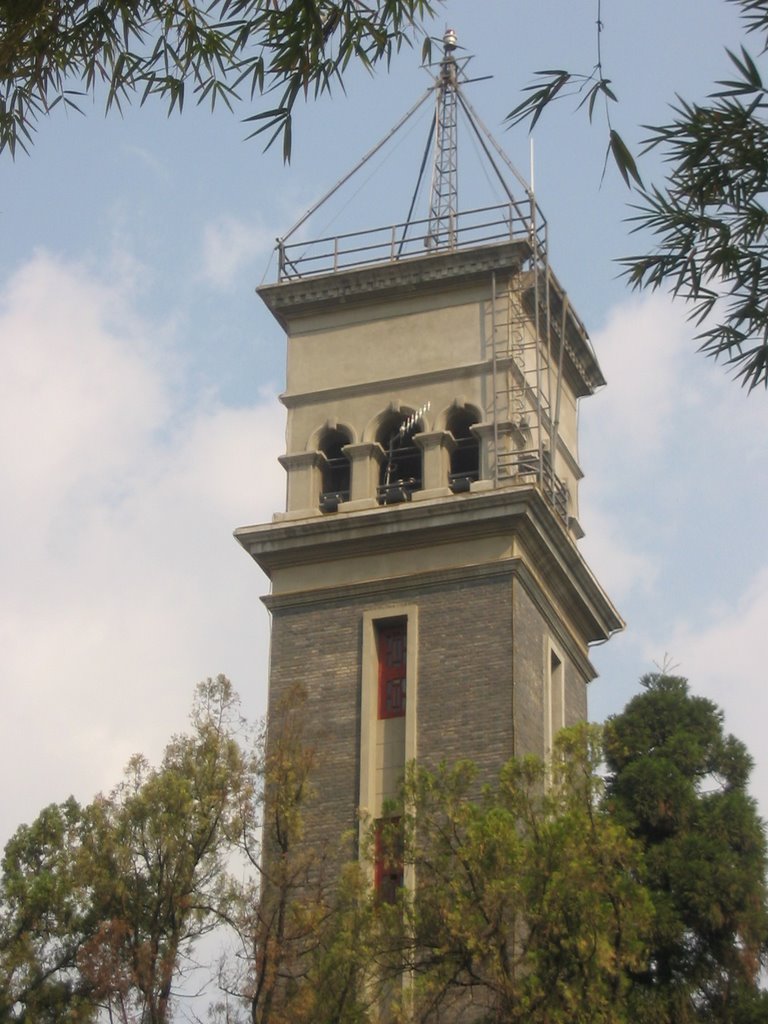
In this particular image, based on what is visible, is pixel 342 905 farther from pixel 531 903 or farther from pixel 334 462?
pixel 334 462

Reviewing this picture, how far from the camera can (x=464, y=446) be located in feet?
130

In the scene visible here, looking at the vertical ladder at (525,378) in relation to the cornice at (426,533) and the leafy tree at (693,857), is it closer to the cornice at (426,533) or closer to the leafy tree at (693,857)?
the cornice at (426,533)

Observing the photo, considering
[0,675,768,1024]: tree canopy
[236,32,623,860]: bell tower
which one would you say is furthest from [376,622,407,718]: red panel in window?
[0,675,768,1024]: tree canopy

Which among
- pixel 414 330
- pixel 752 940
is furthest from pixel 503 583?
pixel 752 940

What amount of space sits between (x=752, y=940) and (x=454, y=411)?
476 inches

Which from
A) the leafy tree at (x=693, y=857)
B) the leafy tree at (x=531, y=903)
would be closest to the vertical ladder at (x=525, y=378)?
the leafy tree at (x=693, y=857)

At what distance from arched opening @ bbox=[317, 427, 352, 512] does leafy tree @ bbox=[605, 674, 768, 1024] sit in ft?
28.8

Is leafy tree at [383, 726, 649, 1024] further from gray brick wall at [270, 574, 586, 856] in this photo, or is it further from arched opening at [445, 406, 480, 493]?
arched opening at [445, 406, 480, 493]

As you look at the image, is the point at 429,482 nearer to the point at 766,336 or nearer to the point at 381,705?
the point at 381,705

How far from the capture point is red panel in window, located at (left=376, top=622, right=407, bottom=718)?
3719 cm

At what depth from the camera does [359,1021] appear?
25750mm

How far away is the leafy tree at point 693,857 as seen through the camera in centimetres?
3084

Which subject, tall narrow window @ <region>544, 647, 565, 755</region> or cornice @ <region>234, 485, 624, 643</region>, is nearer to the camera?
cornice @ <region>234, 485, 624, 643</region>

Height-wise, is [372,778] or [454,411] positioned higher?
[454,411]
